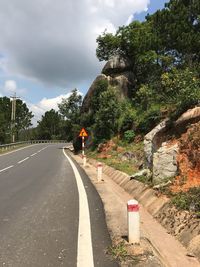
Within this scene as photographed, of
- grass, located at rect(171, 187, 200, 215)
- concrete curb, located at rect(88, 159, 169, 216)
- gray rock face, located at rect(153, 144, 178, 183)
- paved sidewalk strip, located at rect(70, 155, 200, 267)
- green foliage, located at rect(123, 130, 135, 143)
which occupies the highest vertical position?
green foliage, located at rect(123, 130, 135, 143)

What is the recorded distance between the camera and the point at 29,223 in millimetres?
7832

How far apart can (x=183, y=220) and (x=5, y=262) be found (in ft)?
10.7

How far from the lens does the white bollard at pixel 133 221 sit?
20.4 feet

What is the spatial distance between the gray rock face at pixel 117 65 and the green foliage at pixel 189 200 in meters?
38.9

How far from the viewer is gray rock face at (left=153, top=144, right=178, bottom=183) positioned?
10.6 m

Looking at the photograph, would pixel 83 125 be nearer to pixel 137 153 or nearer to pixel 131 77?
pixel 131 77

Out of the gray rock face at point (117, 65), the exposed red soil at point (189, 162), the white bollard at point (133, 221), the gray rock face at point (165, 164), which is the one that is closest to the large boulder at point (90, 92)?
the gray rock face at point (117, 65)

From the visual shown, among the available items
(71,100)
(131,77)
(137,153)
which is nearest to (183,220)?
(137,153)

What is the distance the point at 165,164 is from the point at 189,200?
3.00 m

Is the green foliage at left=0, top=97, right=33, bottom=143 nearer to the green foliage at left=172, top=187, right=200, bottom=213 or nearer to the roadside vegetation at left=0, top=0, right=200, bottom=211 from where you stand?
the roadside vegetation at left=0, top=0, right=200, bottom=211

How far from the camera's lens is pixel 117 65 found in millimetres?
46656

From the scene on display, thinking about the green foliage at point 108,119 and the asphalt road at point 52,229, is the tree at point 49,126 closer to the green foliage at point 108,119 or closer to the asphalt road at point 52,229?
the green foliage at point 108,119

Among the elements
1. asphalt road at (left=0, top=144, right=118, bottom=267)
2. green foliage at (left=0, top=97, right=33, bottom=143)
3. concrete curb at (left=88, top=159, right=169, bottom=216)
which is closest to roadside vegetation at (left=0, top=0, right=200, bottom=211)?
concrete curb at (left=88, top=159, right=169, bottom=216)

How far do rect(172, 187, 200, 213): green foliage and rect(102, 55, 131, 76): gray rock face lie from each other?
38.9m
